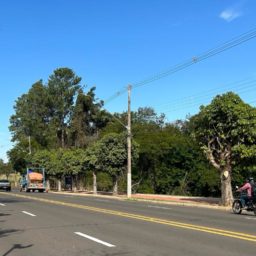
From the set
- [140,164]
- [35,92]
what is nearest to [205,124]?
[140,164]

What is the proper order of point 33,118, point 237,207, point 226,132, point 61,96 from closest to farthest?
point 237,207 < point 226,132 < point 61,96 < point 33,118

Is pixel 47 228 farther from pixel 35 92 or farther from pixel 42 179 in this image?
pixel 35 92

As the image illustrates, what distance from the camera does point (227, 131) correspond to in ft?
105

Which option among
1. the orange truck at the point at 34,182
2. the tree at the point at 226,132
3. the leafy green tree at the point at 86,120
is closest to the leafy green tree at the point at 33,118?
the leafy green tree at the point at 86,120

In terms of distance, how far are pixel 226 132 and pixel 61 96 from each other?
209ft

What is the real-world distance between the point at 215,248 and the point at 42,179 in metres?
54.2

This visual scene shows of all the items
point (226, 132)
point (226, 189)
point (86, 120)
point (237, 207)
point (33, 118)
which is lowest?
point (237, 207)

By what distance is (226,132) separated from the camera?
32.0 metres

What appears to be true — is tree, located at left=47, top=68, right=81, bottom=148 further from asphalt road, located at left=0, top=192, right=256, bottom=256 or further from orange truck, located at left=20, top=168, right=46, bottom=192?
asphalt road, located at left=0, top=192, right=256, bottom=256

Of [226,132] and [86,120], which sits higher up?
[86,120]

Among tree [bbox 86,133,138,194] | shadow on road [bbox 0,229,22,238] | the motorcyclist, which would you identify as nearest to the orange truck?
tree [bbox 86,133,138,194]

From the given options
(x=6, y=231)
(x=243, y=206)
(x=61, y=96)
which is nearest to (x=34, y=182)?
(x=61, y=96)

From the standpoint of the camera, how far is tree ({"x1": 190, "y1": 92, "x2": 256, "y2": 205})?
101 feet

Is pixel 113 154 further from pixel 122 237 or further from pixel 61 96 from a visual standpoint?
pixel 61 96
